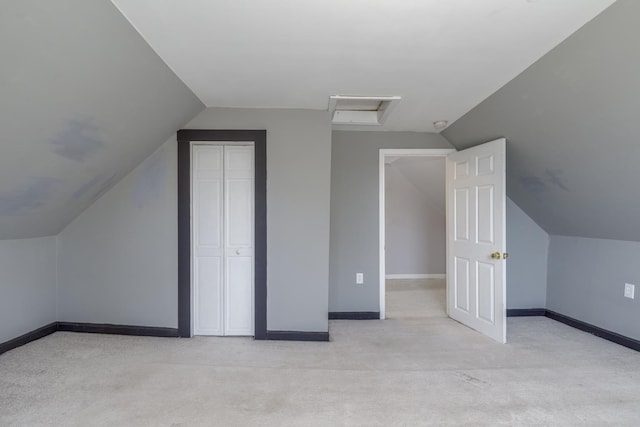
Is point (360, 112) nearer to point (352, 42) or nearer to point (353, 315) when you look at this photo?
point (352, 42)

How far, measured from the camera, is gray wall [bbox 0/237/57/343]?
282 centimetres

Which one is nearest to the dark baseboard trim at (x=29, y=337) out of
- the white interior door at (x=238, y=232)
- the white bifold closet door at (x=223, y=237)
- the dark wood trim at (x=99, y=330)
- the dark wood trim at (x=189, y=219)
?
the dark wood trim at (x=99, y=330)

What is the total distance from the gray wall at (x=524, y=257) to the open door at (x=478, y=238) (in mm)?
704

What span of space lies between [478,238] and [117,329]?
371 centimetres

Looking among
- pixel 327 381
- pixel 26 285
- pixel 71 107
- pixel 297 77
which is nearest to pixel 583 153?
pixel 297 77

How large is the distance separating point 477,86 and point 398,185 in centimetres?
326

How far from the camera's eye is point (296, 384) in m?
2.27

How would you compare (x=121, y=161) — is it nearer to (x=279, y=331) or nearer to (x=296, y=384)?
(x=279, y=331)

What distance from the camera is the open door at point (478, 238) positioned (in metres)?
3.03

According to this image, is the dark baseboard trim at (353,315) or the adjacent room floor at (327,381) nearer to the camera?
the adjacent room floor at (327,381)

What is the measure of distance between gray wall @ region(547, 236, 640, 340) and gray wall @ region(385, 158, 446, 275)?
2.08 m

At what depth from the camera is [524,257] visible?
151 inches

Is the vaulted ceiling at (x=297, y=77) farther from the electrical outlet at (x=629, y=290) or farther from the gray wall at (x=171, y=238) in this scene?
the electrical outlet at (x=629, y=290)

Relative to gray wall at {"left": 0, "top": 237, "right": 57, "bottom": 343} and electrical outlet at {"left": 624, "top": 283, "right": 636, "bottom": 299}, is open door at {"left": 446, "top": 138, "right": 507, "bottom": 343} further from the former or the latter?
gray wall at {"left": 0, "top": 237, "right": 57, "bottom": 343}
